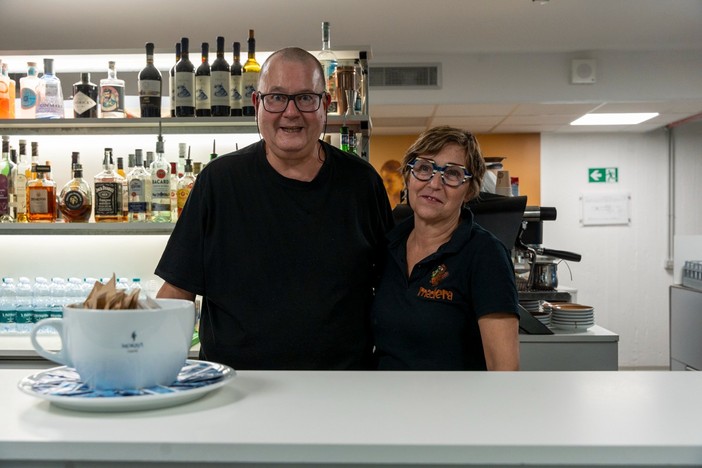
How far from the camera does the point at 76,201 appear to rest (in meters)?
3.03

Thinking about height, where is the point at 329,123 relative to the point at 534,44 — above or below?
below

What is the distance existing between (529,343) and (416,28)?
307 cm

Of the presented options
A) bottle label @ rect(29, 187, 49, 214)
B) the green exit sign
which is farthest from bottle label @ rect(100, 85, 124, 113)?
the green exit sign

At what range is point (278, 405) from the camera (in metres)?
0.89

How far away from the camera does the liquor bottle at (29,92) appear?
3135 millimetres

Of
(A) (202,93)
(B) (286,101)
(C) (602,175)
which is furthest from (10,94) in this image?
(C) (602,175)

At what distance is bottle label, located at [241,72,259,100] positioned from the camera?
295 cm

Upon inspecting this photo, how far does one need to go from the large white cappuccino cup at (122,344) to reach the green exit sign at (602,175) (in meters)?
7.15

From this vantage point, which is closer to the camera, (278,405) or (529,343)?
(278,405)

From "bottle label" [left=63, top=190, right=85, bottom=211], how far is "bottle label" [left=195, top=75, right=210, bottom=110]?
2.13ft

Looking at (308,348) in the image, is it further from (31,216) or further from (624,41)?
(624,41)

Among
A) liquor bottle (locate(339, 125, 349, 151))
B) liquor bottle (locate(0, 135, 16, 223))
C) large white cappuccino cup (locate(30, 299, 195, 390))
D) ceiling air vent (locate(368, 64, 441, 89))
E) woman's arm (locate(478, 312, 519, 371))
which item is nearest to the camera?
large white cappuccino cup (locate(30, 299, 195, 390))

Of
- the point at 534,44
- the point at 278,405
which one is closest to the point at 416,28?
the point at 534,44

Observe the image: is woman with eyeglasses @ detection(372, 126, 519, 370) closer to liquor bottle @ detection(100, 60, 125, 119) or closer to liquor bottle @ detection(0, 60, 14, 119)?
liquor bottle @ detection(100, 60, 125, 119)
